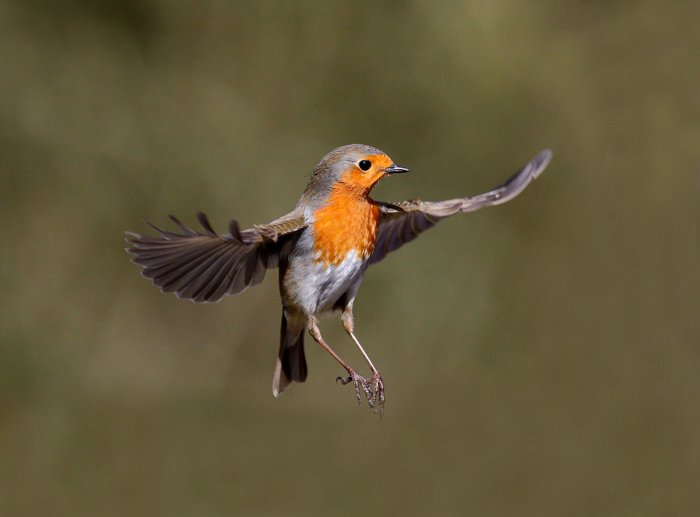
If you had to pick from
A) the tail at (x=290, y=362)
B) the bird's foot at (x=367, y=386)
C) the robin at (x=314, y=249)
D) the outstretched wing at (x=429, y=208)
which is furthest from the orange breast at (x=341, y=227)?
the tail at (x=290, y=362)

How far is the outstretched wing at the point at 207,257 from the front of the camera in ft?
9.98

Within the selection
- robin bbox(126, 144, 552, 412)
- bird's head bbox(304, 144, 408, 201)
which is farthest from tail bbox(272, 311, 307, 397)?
bird's head bbox(304, 144, 408, 201)

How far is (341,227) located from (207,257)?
18.0 inches

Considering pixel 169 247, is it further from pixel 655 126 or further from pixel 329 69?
pixel 655 126

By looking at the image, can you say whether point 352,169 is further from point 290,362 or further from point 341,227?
point 290,362

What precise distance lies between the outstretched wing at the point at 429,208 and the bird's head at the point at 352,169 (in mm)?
294

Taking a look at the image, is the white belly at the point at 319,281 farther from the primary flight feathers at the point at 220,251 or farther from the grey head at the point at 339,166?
the grey head at the point at 339,166

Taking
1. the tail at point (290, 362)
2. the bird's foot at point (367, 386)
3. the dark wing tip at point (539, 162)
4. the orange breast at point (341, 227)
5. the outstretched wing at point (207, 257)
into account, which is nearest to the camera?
the outstretched wing at point (207, 257)

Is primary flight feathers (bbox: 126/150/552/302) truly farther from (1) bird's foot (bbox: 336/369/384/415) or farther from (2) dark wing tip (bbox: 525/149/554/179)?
A: (1) bird's foot (bbox: 336/369/384/415)

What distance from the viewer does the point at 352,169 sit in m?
3.30

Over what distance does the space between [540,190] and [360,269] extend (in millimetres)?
6207

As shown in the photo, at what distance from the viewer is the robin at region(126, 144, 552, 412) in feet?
10.2

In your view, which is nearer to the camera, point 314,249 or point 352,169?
point 352,169

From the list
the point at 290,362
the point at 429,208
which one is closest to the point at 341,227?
the point at 429,208
